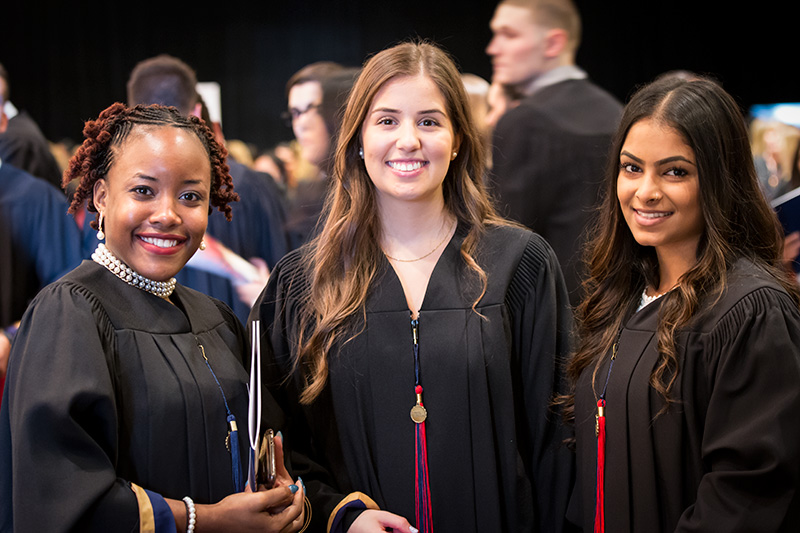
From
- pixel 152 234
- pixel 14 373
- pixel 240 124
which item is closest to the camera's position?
pixel 14 373

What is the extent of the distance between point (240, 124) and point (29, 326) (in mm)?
3627

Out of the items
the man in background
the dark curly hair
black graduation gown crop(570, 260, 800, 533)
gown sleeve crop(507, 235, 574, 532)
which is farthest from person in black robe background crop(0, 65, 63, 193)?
black graduation gown crop(570, 260, 800, 533)

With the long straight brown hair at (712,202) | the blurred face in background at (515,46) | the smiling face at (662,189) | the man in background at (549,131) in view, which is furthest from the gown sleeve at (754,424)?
the blurred face in background at (515,46)

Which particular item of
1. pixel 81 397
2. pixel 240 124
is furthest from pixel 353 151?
pixel 240 124

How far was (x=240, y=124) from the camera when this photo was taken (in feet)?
17.0

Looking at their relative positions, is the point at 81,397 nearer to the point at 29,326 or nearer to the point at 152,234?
the point at 29,326

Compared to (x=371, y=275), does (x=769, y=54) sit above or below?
above

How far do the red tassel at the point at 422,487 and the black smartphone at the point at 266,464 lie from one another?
500 mm

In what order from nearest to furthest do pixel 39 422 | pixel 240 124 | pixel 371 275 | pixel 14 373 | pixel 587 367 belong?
pixel 39 422
pixel 14 373
pixel 587 367
pixel 371 275
pixel 240 124

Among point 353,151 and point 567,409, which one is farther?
point 353,151

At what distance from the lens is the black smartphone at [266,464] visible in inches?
77.4

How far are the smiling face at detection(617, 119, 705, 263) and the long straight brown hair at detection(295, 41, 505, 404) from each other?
55 centimetres

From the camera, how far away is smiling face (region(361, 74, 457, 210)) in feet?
7.71

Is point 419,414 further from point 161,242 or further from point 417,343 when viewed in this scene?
point 161,242
